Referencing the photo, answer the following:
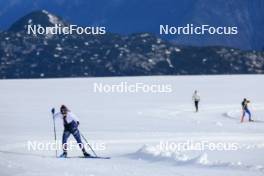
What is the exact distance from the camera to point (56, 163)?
50.0 ft

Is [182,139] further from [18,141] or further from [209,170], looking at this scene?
[209,170]

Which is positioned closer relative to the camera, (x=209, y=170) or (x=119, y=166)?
(x=209, y=170)

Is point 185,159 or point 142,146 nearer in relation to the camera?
point 185,159

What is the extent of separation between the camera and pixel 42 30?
16.1 meters

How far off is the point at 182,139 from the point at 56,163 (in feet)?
23.2

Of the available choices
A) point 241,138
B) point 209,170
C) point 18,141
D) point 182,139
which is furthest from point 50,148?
point 209,170

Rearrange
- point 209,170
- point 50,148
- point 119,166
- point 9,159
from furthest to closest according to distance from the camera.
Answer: point 50,148, point 9,159, point 119,166, point 209,170

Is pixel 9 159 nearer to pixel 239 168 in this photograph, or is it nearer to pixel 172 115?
pixel 239 168

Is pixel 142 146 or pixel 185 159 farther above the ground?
pixel 142 146

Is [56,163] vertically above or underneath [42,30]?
underneath

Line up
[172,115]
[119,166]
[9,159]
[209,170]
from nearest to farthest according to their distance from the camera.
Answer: [209,170] → [119,166] → [9,159] → [172,115]

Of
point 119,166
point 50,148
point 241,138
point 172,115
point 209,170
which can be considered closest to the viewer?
point 209,170

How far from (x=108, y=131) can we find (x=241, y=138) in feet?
17.3

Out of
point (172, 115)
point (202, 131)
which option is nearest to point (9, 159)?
point (202, 131)
